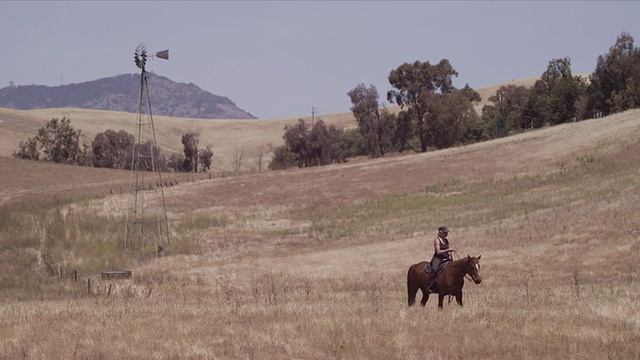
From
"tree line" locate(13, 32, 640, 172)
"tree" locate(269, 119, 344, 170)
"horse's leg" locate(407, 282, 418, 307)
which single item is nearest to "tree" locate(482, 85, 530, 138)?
"tree line" locate(13, 32, 640, 172)

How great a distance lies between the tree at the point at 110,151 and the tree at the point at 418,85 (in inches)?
2090

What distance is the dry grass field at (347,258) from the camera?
15.3m

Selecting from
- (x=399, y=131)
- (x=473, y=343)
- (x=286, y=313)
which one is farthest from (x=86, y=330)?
(x=399, y=131)

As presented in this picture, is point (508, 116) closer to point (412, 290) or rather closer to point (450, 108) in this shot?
point (450, 108)

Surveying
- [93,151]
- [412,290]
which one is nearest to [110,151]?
[93,151]

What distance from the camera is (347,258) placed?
40.7 meters

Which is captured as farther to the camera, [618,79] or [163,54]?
[618,79]

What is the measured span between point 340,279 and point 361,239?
1515 cm

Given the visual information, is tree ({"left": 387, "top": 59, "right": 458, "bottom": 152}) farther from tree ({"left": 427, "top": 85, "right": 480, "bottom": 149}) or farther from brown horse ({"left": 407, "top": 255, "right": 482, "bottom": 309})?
brown horse ({"left": 407, "top": 255, "right": 482, "bottom": 309})

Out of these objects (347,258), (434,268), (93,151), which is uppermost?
(93,151)

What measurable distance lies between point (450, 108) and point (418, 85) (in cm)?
759

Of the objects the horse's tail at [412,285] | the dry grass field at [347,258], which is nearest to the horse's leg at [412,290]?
the horse's tail at [412,285]

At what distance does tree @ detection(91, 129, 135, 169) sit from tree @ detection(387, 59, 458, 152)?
53.1m

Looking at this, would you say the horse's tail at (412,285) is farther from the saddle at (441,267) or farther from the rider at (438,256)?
the rider at (438,256)
